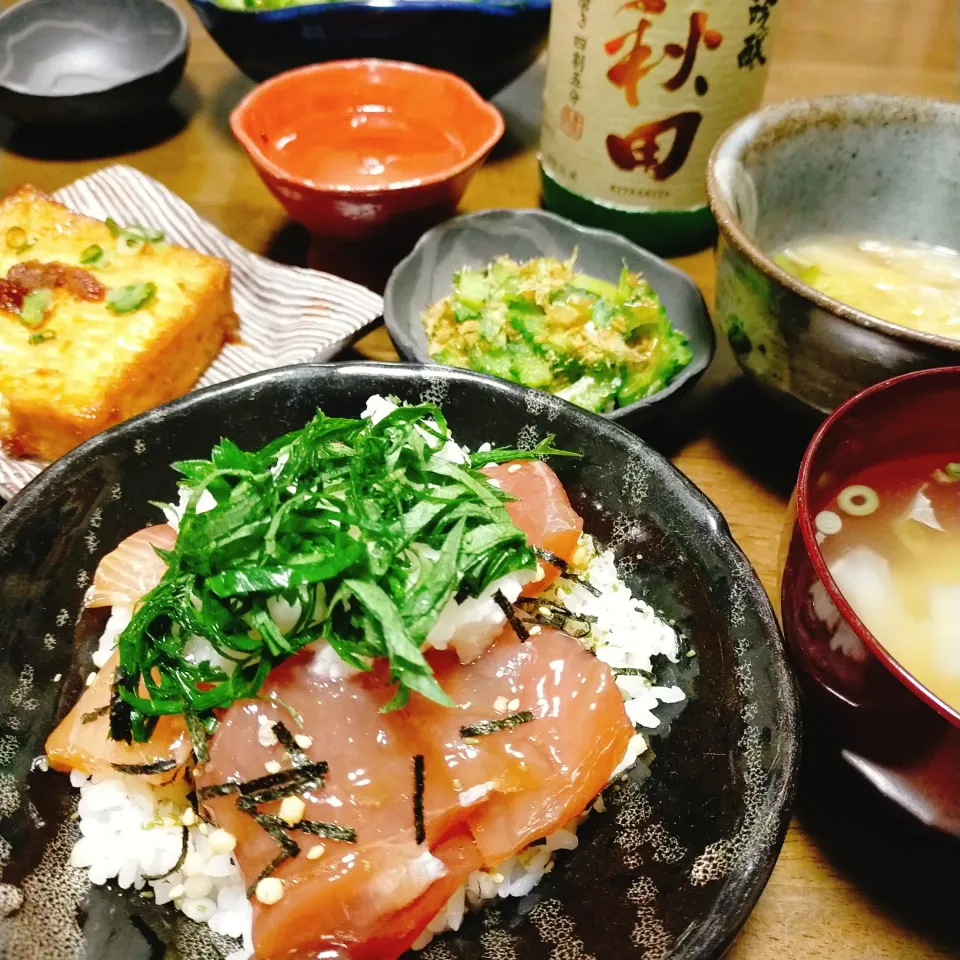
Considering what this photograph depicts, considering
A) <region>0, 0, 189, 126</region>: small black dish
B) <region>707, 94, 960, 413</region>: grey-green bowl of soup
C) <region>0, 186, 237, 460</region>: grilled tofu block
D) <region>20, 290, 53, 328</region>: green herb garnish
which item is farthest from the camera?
<region>0, 0, 189, 126</region>: small black dish

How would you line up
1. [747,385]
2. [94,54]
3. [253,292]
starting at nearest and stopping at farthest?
[747,385] < [253,292] < [94,54]

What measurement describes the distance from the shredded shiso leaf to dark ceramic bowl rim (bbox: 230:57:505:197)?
1.13 meters

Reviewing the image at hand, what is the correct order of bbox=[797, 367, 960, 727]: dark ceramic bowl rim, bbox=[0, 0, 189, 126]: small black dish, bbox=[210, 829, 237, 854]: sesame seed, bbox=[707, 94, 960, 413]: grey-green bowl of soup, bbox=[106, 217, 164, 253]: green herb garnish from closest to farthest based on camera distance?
bbox=[797, 367, 960, 727]: dark ceramic bowl rim < bbox=[210, 829, 237, 854]: sesame seed < bbox=[707, 94, 960, 413]: grey-green bowl of soup < bbox=[106, 217, 164, 253]: green herb garnish < bbox=[0, 0, 189, 126]: small black dish

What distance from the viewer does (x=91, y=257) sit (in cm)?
224

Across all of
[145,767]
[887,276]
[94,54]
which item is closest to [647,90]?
[887,276]

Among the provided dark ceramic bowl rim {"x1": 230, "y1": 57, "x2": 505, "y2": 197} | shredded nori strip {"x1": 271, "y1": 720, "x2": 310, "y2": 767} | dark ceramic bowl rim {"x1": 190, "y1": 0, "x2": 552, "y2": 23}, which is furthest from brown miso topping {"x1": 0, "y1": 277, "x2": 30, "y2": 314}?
shredded nori strip {"x1": 271, "y1": 720, "x2": 310, "y2": 767}

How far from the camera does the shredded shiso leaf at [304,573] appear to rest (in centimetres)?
113

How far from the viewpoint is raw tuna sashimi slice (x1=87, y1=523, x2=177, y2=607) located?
135 cm

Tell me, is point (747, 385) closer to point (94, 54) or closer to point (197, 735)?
point (197, 735)

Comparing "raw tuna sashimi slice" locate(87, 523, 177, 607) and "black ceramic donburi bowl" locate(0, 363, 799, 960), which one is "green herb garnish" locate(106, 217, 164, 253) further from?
"raw tuna sashimi slice" locate(87, 523, 177, 607)

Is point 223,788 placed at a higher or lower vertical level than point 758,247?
lower

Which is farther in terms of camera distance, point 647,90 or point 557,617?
point 647,90

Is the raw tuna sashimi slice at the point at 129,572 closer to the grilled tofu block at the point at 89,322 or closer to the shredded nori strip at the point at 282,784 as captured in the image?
the shredded nori strip at the point at 282,784

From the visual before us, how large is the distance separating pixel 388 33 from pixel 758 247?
1.62m
